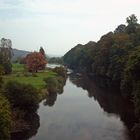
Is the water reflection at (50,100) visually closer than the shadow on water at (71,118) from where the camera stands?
No

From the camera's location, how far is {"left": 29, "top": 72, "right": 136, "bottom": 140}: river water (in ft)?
127

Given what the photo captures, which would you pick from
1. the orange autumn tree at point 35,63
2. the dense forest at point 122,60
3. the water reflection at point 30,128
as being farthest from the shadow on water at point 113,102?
the orange autumn tree at point 35,63

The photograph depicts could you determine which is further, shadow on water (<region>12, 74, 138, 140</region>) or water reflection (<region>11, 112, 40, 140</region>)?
shadow on water (<region>12, 74, 138, 140</region>)

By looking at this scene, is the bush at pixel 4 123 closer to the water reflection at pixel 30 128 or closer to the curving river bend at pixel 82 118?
the water reflection at pixel 30 128

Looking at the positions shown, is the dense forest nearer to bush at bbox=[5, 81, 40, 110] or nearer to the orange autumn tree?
bush at bbox=[5, 81, 40, 110]

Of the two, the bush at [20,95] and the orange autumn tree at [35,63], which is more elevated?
the orange autumn tree at [35,63]

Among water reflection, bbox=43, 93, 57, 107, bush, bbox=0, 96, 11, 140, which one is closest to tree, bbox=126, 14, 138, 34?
water reflection, bbox=43, 93, 57, 107

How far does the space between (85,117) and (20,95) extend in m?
8.95

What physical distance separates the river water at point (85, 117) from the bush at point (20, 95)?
264cm

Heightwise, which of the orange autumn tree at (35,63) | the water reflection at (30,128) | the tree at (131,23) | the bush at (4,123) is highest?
the tree at (131,23)

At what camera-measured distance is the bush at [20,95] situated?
151ft

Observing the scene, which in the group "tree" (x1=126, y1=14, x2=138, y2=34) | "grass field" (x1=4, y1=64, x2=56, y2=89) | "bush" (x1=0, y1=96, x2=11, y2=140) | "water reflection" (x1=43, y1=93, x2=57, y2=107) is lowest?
"water reflection" (x1=43, y1=93, x2=57, y2=107)

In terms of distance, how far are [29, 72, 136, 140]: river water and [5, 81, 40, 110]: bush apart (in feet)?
8.65

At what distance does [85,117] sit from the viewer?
47.6 meters
